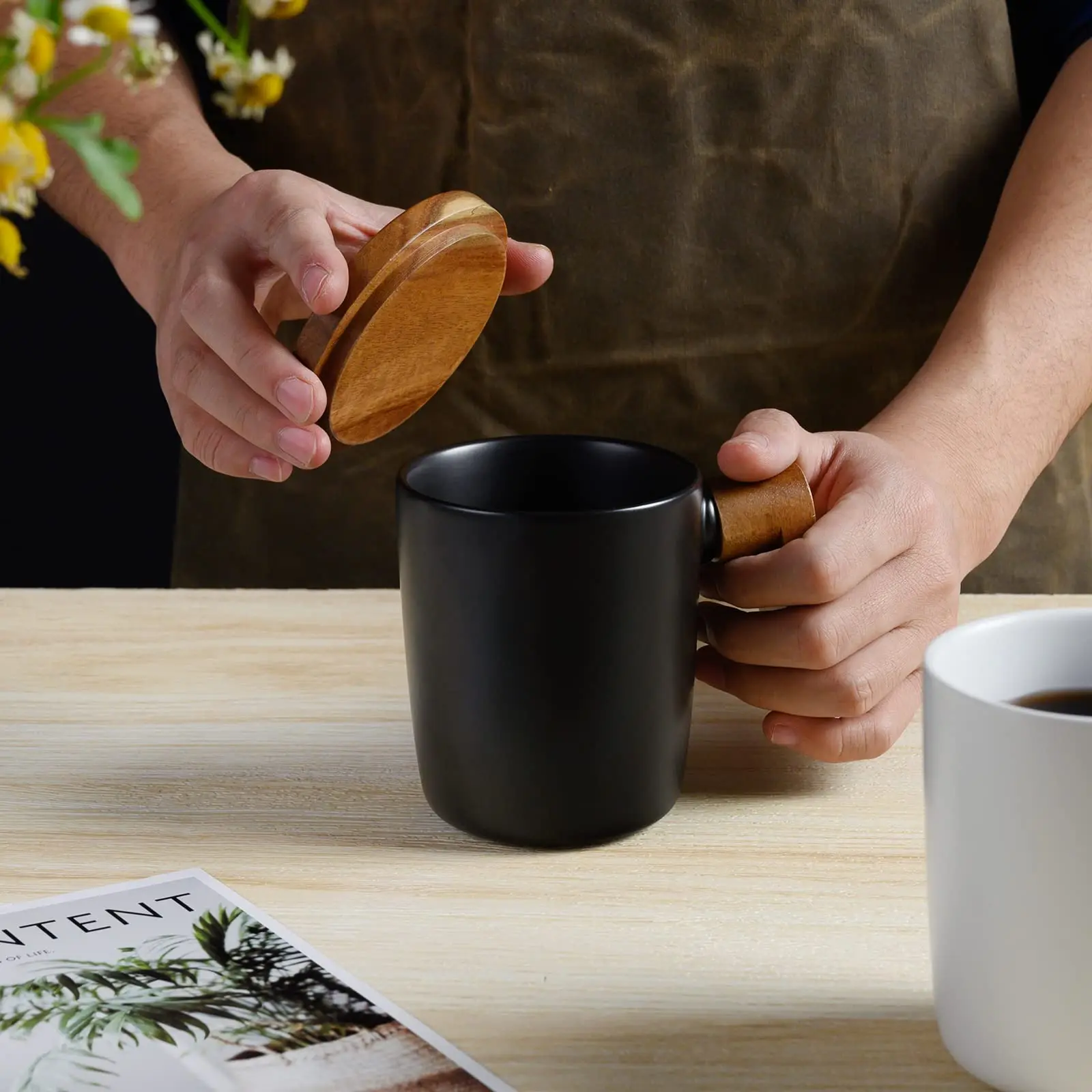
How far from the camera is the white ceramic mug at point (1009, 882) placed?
393mm

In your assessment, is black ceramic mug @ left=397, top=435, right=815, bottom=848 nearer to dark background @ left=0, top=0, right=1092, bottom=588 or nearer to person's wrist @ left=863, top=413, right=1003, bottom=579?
person's wrist @ left=863, top=413, right=1003, bottom=579

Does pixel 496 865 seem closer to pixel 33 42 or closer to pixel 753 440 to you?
pixel 753 440

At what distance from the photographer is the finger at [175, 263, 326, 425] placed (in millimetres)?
656

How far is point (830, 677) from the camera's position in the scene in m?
0.69

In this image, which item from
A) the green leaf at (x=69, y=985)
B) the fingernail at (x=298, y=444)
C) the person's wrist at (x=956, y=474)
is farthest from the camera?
the person's wrist at (x=956, y=474)

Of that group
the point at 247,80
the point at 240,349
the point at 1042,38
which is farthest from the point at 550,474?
the point at 1042,38

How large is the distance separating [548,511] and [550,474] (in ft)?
0.27

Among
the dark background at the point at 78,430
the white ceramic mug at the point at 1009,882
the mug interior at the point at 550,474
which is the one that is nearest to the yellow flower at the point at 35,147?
the white ceramic mug at the point at 1009,882

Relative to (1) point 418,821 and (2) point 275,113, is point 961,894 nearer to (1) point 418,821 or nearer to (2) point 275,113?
(1) point 418,821

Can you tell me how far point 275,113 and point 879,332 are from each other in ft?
1.80

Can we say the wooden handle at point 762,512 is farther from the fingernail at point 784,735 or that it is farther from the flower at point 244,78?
the flower at point 244,78

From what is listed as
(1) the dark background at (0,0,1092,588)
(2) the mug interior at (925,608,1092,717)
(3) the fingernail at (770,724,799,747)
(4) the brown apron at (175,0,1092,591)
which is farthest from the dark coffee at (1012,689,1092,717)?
(1) the dark background at (0,0,1092,588)

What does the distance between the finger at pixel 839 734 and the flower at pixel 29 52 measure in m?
0.51

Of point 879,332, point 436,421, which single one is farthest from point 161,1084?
point 879,332
